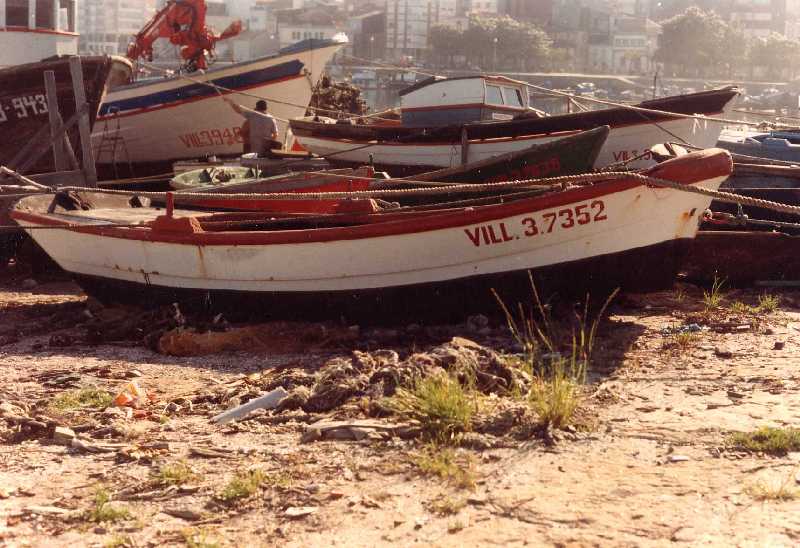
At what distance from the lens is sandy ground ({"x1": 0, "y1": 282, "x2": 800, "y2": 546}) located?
437 cm

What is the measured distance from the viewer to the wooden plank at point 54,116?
40.7 ft

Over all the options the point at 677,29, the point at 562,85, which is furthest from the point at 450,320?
the point at 677,29

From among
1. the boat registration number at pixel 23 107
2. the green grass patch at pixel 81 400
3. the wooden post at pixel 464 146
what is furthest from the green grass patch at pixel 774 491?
the boat registration number at pixel 23 107

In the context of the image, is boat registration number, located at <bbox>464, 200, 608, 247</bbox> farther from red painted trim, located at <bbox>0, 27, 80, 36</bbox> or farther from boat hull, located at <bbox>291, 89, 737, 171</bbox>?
red painted trim, located at <bbox>0, 27, 80, 36</bbox>

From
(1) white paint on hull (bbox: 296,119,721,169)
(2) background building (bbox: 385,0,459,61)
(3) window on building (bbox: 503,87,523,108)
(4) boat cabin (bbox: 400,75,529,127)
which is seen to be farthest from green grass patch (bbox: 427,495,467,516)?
(2) background building (bbox: 385,0,459,61)

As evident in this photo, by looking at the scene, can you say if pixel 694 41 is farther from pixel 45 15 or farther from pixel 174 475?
pixel 174 475

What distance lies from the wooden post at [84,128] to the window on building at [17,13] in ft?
19.2

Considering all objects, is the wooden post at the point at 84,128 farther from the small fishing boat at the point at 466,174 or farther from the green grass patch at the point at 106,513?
the green grass patch at the point at 106,513

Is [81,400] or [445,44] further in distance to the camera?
[445,44]

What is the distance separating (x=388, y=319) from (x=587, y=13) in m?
106

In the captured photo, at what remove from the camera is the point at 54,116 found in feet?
41.0

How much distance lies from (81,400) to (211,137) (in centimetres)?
1364

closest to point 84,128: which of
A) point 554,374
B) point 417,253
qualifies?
point 417,253

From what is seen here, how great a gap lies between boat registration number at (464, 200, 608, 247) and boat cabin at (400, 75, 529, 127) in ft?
23.8
